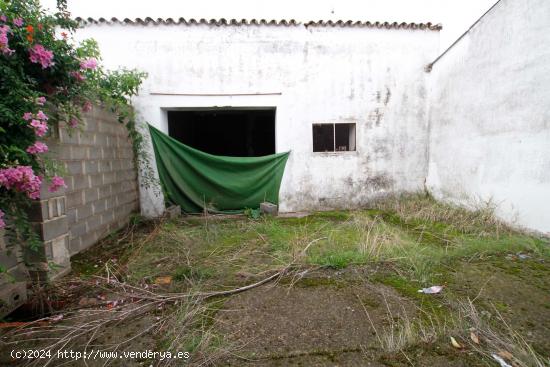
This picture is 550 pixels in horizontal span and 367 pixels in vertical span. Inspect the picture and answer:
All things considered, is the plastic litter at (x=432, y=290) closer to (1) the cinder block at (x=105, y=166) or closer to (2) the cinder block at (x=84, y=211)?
(2) the cinder block at (x=84, y=211)

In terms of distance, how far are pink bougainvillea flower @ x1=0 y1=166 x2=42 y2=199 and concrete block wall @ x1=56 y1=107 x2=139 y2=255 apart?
0.84 metres

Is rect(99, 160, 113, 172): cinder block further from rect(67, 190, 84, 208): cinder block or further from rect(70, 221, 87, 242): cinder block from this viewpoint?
rect(70, 221, 87, 242): cinder block

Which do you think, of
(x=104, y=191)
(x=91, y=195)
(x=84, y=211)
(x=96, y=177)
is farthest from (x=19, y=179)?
(x=104, y=191)

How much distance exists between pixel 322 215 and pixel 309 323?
2.88 metres

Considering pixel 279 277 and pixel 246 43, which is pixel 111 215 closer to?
pixel 279 277

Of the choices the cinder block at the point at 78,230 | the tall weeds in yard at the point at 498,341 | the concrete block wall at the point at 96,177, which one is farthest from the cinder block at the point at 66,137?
the tall weeds in yard at the point at 498,341

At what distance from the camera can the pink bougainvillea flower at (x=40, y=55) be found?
5.78 ft

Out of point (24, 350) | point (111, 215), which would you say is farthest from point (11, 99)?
point (111, 215)

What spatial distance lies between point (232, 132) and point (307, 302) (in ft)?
23.7

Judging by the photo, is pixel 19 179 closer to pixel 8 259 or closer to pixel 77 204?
pixel 8 259

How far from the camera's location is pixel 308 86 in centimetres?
467

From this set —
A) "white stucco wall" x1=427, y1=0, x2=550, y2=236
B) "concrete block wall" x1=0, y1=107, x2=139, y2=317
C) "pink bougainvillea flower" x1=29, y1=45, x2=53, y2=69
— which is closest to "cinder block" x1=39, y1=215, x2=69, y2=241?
"concrete block wall" x1=0, y1=107, x2=139, y2=317

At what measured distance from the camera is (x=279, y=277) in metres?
2.31

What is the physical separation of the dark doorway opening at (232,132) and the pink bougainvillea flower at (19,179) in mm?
5895
